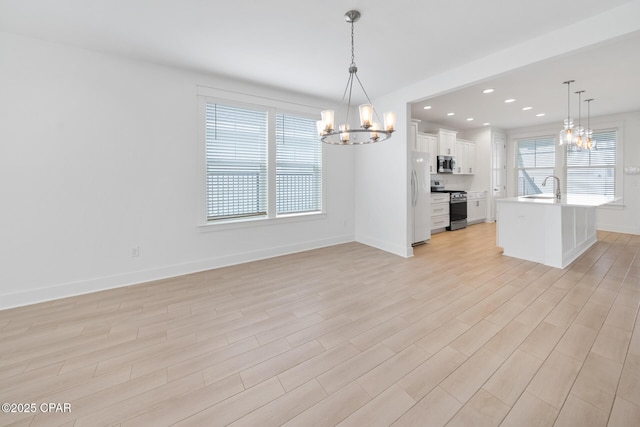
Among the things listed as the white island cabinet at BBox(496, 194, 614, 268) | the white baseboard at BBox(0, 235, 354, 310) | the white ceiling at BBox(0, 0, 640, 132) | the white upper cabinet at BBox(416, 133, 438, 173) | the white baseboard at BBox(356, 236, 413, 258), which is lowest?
the white baseboard at BBox(0, 235, 354, 310)

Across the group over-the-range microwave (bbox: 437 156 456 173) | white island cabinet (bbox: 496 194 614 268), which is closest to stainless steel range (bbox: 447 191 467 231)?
over-the-range microwave (bbox: 437 156 456 173)

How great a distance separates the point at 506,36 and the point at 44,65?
4.91m

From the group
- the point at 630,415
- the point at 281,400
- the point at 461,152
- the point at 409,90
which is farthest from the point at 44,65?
the point at 461,152

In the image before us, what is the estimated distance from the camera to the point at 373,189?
5.04m

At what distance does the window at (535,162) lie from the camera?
7.31 metres

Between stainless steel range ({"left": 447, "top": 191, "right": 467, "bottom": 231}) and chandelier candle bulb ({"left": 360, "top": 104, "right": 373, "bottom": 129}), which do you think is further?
stainless steel range ({"left": 447, "top": 191, "right": 467, "bottom": 231})

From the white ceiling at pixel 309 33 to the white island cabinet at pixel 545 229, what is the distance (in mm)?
1890

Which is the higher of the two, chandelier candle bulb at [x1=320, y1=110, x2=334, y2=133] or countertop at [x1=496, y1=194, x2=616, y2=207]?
chandelier candle bulb at [x1=320, y1=110, x2=334, y2=133]

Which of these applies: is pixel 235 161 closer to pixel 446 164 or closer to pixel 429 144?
pixel 429 144

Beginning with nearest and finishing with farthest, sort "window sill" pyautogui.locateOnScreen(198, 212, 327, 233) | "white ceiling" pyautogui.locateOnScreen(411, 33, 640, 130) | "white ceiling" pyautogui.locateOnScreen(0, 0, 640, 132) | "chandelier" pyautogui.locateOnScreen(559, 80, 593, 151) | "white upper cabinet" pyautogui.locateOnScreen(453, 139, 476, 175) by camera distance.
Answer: "white ceiling" pyautogui.locateOnScreen(0, 0, 640, 132)
"white ceiling" pyautogui.locateOnScreen(411, 33, 640, 130)
"window sill" pyautogui.locateOnScreen(198, 212, 327, 233)
"chandelier" pyautogui.locateOnScreen(559, 80, 593, 151)
"white upper cabinet" pyautogui.locateOnScreen(453, 139, 476, 175)

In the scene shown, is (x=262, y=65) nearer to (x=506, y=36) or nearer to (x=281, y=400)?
(x=506, y=36)

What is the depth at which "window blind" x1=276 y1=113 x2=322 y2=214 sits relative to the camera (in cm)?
457

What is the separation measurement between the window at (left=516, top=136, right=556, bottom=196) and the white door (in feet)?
1.23

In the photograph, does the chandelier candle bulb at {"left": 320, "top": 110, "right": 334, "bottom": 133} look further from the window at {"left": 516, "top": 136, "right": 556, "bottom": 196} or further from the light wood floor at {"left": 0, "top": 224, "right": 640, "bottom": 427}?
the window at {"left": 516, "top": 136, "right": 556, "bottom": 196}
